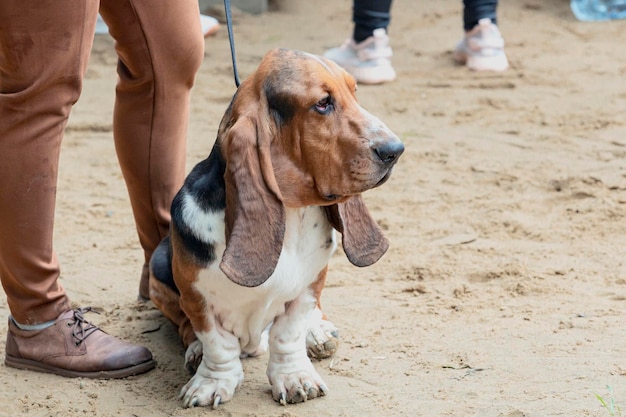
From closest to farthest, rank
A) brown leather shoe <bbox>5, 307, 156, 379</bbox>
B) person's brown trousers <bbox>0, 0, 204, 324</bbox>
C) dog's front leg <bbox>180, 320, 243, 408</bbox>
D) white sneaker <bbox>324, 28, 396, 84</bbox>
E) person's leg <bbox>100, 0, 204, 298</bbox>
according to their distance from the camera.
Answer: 1. person's brown trousers <bbox>0, 0, 204, 324</bbox>
2. dog's front leg <bbox>180, 320, 243, 408</bbox>
3. person's leg <bbox>100, 0, 204, 298</bbox>
4. brown leather shoe <bbox>5, 307, 156, 379</bbox>
5. white sneaker <bbox>324, 28, 396, 84</bbox>

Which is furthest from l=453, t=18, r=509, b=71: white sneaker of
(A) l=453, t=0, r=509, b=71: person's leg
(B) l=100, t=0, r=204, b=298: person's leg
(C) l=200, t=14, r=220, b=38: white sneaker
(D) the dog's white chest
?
(D) the dog's white chest

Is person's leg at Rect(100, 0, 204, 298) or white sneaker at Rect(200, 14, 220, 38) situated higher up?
person's leg at Rect(100, 0, 204, 298)

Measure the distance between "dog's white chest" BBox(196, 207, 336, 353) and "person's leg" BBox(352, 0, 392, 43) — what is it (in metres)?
4.35

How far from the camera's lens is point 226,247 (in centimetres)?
286

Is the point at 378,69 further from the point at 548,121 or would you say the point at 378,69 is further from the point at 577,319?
the point at 577,319

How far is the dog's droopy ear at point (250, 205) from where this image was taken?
2.82m

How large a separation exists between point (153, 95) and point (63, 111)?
0.50 meters

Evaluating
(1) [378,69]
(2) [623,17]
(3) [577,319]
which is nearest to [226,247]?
(3) [577,319]

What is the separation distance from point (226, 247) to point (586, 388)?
129cm

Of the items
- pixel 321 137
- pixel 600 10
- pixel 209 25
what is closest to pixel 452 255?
pixel 321 137

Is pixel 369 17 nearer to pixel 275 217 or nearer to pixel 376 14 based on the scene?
pixel 376 14

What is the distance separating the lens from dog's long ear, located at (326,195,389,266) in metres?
3.14

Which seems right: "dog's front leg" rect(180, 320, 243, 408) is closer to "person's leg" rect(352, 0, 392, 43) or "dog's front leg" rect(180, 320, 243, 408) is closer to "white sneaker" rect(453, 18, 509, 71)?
"person's leg" rect(352, 0, 392, 43)

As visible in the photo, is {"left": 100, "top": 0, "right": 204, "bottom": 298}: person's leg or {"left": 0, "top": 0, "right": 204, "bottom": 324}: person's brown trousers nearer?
{"left": 0, "top": 0, "right": 204, "bottom": 324}: person's brown trousers
